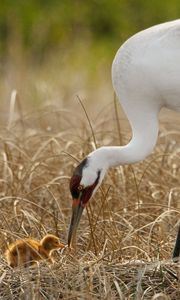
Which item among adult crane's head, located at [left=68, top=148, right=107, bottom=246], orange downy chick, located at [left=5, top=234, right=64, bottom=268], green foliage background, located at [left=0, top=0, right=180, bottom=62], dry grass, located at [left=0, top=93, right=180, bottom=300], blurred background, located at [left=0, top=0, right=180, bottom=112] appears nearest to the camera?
dry grass, located at [left=0, top=93, right=180, bottom=300]

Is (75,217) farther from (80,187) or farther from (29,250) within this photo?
(29,250)

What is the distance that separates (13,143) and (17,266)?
77.7 inches

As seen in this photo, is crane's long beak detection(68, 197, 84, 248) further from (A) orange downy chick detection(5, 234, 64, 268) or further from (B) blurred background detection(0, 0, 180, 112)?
(B) blurred background detection(0, 0, 180, 112)

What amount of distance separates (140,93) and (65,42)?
9.60m

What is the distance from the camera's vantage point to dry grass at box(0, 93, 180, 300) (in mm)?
6242

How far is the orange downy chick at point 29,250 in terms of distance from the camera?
6832mm

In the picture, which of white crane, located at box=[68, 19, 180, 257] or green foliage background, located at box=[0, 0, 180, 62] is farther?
green foliage background, located at box=[0, 0, 180, 62]

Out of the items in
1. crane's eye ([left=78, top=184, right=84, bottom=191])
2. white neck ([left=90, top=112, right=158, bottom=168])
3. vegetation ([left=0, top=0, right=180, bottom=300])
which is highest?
white neck ([left=90, top=112, right=158, bottom=168])

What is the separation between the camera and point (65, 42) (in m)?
16.8

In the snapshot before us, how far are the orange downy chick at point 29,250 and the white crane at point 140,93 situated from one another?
27 cm

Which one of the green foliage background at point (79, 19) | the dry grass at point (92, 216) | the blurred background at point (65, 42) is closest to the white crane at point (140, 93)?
the dry grass at point (92, 216)

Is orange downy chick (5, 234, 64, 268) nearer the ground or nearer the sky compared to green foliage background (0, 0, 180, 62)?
nearer the sky

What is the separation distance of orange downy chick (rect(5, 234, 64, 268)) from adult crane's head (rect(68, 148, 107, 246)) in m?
0.20

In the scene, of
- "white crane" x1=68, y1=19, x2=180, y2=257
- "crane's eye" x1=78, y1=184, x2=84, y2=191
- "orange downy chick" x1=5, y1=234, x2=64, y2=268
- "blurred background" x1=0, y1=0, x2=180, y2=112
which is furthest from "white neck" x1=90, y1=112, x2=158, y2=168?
"blurred background" x1=0, y1=0, x2=180, y2=112
